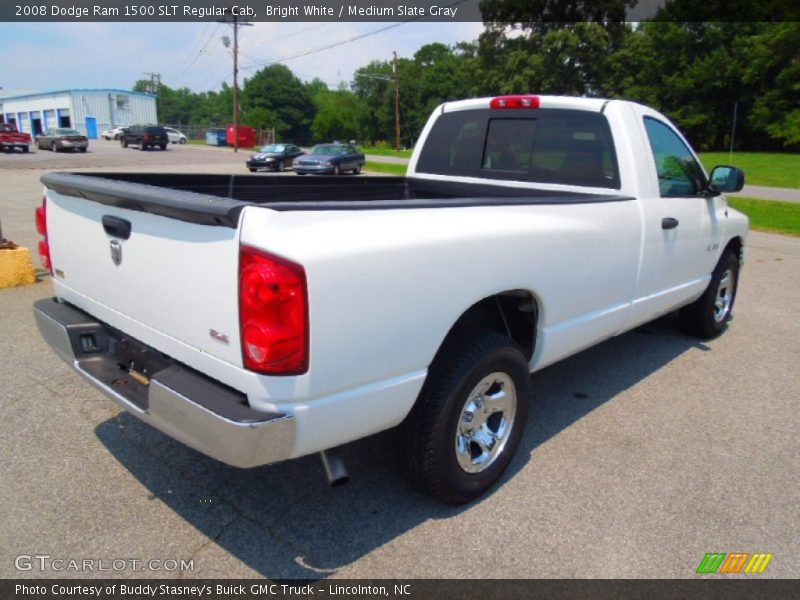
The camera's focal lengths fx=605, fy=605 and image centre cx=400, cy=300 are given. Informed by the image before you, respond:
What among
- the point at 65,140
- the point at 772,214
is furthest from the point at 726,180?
the point at 65,140

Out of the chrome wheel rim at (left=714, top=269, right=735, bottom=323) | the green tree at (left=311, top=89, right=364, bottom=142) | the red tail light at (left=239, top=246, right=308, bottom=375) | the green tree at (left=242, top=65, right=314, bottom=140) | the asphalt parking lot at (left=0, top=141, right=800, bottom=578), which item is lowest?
the asphalt parking lot at (left=0, top=141, right=800, bottom=578)

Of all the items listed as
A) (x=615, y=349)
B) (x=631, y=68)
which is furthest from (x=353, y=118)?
(x=615, y=349)

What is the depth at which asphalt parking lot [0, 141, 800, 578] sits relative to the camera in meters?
2.57

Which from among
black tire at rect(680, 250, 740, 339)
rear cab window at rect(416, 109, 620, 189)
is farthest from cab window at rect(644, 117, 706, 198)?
black tire at rect(680, 250, 740, 339)

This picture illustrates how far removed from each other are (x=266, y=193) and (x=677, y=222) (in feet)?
9.47

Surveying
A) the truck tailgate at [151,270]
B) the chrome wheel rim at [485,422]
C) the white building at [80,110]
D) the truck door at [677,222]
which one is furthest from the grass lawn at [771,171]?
the white building at [80,110]

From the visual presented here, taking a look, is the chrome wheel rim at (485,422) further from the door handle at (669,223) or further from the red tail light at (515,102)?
the red tail light at (515,102)

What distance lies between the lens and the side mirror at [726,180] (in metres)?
4.71

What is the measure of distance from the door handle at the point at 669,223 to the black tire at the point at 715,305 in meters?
1.41

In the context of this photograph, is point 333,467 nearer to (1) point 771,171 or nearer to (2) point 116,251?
(2) point 116,251

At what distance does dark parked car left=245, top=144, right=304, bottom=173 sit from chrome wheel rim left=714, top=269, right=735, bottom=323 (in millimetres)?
27618

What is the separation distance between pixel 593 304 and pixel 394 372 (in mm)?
1607

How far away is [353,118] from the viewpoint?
8950 cm

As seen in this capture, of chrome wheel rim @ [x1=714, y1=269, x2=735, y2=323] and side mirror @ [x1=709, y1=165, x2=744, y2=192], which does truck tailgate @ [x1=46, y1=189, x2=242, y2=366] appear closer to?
side mirror @ [x1=709, y1=165, x2=744, y2=192]
